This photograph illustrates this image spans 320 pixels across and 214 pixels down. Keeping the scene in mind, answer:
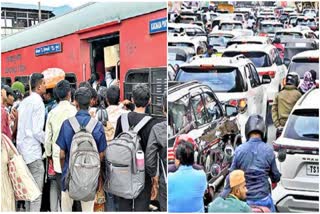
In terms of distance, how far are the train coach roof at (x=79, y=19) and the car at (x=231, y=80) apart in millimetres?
765

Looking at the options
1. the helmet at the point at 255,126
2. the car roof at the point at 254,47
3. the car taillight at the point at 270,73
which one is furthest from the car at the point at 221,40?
the helmet at the point at 255,126

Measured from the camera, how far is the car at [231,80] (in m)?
5.61

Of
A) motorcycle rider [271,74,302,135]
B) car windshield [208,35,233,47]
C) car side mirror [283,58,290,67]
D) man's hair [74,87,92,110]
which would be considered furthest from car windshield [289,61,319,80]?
man's hair [74,87,92,110]

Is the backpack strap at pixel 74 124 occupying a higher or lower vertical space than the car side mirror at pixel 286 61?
lower

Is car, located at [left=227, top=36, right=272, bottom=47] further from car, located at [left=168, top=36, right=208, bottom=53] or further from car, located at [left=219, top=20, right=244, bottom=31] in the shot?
car, located at [left=168, top=36, right=208, bottom=53]

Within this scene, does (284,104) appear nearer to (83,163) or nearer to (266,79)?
(266,79)

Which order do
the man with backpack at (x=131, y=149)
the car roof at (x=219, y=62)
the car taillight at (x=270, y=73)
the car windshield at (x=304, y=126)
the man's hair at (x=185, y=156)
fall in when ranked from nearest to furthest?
the man's hair at (x=185, y=156)
the man with backpack at (x=131, y=149)
the car windshield at (x=304, y=126)
the car roof at (x=219, y=62)
the car taillight at (x=270, y=73)

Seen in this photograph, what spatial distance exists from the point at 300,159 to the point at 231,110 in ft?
3.06

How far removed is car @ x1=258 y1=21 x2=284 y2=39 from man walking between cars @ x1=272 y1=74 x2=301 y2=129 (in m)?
1.32

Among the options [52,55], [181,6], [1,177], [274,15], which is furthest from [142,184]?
[52,55]

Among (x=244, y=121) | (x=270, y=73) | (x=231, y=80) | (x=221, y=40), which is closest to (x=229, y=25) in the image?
(x=221, y=40)

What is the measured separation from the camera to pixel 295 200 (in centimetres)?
507

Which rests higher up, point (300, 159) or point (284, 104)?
point (284, 104)

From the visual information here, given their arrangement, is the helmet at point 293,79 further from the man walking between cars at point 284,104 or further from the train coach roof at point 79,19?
the train coach roof at point 79,19
